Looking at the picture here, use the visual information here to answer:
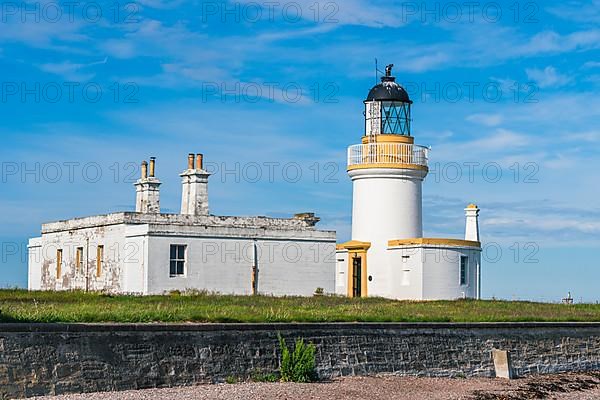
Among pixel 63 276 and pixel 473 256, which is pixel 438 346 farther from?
pixel 63 276

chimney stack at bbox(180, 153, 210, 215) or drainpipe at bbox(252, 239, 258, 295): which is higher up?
chimney stack at bbox(180, 153, 210, 215)

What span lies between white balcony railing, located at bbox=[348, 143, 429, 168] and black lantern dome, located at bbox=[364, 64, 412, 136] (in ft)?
1.97

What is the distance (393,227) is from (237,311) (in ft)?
44.7

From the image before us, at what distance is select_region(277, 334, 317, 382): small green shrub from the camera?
1784 centimetres

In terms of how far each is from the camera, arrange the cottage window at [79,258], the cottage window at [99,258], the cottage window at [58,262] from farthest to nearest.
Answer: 1. the cottage window at [58,262]
2. the cottage window at [79,258]
3. the cottage window at [99,258]

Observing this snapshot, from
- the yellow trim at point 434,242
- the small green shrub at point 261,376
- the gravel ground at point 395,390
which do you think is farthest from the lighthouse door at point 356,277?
the small green shrub at point 261,376

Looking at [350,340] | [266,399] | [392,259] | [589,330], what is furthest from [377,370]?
[392,259]

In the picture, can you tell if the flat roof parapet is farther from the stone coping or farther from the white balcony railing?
the stone coping

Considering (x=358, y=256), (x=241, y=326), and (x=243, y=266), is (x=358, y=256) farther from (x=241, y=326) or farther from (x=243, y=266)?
(x=241, y=326)

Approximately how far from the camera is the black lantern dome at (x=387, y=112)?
33969mm

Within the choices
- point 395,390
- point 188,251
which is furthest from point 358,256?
point 395,390

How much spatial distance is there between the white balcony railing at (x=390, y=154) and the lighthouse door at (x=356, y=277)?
3.32m

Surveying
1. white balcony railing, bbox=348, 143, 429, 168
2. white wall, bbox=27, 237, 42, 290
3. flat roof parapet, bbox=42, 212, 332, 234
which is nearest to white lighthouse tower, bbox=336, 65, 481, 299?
white balcony railing, bbox=348, 143, 429, 168

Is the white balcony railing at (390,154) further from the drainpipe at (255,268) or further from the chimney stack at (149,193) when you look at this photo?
the chimney stack at (149,193)
